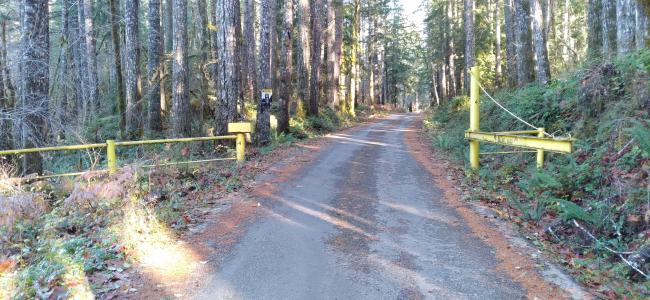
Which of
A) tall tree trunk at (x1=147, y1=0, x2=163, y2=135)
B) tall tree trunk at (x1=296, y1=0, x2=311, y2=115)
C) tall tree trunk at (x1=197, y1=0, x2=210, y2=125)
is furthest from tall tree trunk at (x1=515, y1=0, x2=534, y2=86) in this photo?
tall tree trunk at (x1=147, y1=0, x2=163, y2=135)

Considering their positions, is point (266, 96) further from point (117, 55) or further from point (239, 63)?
point (117, 55)

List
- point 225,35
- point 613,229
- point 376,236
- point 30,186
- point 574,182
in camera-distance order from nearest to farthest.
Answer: point 613,229 < point 376,236 < point 574,182 < point 30,186 < point 225,35

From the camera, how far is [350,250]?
18.6ft

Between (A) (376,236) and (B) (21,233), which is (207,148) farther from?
(A) (376,236)

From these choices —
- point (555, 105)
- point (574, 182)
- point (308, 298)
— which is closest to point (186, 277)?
point (308, 298)

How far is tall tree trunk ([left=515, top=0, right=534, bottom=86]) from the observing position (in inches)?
661

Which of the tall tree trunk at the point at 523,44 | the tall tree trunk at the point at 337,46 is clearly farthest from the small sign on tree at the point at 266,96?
the tall tree trunk at the point at 337,46

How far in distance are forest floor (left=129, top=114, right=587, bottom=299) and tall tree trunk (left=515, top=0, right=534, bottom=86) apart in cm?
964

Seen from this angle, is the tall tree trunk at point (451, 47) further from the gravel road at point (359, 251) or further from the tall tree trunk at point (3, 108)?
the tall tree trunk at point (3, 108)

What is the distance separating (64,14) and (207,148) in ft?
44.8

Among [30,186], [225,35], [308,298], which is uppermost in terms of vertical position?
[225,35]

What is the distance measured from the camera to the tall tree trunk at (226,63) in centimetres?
1399

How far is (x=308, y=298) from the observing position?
4.41m

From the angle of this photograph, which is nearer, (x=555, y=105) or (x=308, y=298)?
(x=308, y=298)
